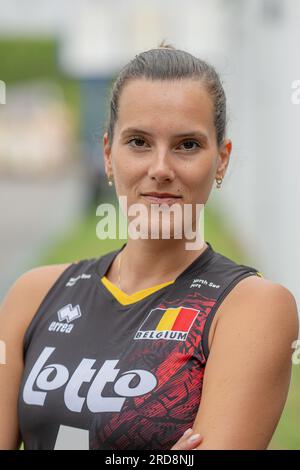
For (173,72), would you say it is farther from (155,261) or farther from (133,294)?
(133,294)

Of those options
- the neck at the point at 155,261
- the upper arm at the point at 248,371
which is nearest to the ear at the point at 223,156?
the neck at the point at 155,261

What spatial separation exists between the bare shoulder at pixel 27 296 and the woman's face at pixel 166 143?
462 mm

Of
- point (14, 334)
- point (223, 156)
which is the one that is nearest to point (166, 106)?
point (223, 156)

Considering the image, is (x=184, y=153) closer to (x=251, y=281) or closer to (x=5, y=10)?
(x=251, y=281)

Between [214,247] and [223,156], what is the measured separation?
1262cm

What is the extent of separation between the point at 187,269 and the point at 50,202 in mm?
21635

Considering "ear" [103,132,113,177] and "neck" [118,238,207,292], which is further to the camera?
"ear" [103,132,113,177]

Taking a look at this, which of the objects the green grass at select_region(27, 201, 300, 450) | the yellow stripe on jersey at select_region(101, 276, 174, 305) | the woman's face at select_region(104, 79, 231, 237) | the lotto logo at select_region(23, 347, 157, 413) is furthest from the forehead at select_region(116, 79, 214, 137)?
the green grass at select_region(27, 201, 300, 450)

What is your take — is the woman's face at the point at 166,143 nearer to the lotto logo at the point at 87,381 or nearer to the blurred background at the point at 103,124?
the blurred background at the point at 103,124

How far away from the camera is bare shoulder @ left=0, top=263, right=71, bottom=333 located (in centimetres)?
322

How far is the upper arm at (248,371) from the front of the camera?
2678 mm

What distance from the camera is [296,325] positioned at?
285 centimetres

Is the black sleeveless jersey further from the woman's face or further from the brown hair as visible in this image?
the brown hair

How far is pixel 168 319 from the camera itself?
2.92 m
